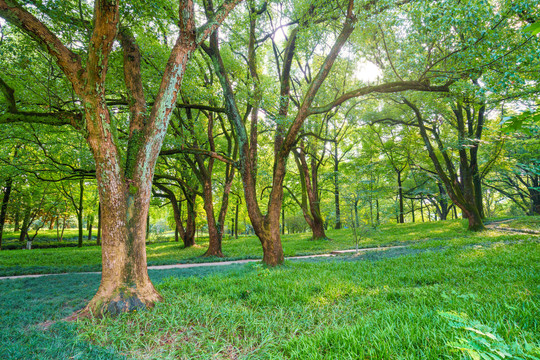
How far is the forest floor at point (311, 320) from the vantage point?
2.25 metres

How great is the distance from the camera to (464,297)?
122 inches

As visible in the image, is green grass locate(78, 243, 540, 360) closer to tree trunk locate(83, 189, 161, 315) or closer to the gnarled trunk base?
the gnarled trunk base

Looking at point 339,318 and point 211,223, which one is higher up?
point 211,223

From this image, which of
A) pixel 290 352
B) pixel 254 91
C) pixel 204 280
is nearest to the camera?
pixel 290 352

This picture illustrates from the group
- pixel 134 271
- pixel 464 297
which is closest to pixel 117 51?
pixel 134 271

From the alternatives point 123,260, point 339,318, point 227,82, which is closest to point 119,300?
point 123,260

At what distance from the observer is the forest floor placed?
2246mm

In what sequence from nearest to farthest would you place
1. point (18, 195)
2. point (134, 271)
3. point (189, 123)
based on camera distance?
point (134, 271) < point (189, 123) < point (18, 195)

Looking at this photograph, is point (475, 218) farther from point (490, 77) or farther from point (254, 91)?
point (254, 91)

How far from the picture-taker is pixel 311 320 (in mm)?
3158

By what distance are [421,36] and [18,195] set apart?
92.8ft

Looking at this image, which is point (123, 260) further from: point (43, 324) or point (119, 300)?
point (43, 324)

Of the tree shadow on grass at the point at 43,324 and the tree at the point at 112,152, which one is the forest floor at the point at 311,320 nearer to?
the tree shadow on grass at the point at 43,324

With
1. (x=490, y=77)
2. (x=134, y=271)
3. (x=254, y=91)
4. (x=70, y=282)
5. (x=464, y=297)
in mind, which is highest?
(x=254, y=91)
